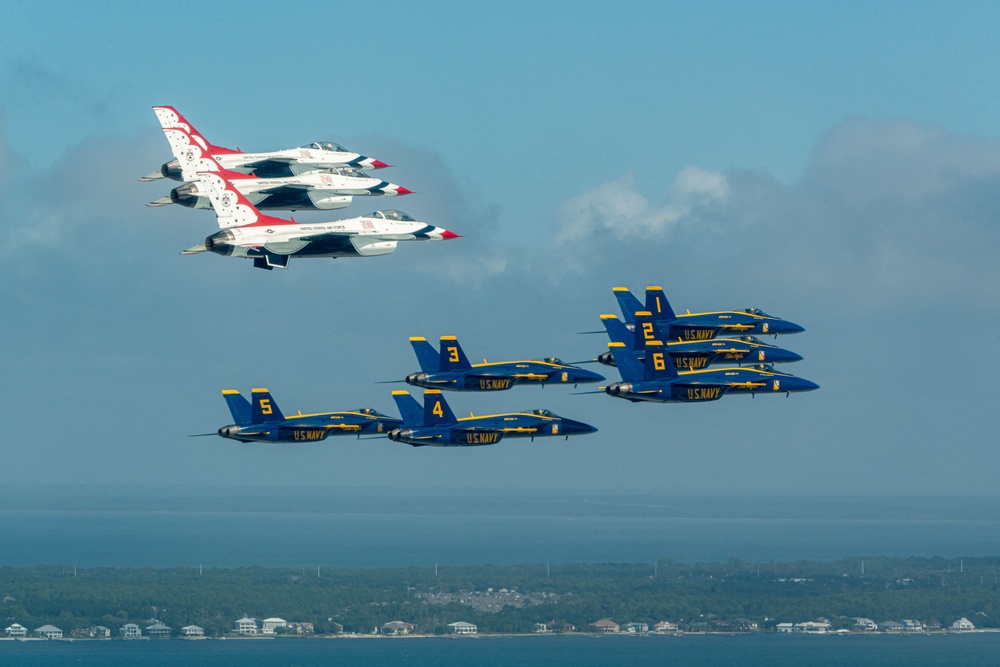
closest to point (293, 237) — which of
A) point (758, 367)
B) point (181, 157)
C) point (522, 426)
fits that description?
point (181, 157)

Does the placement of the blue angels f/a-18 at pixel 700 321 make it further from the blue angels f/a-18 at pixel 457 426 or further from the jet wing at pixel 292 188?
the jet wing at pixel 292 188

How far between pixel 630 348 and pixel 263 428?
28997 mm

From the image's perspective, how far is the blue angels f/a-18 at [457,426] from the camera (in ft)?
371

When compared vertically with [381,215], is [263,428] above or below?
below

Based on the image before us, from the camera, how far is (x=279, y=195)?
109562 mm

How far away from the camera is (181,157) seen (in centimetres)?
11012

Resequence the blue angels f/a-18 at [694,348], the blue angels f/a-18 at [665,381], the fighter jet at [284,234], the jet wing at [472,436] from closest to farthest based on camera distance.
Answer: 1. the fighter jet at [284,234]
2. the blue angels f/a-18 at [665,381]
3. the blue angels f/a-18 at [694,348]
4. the jet wing at [472,436]

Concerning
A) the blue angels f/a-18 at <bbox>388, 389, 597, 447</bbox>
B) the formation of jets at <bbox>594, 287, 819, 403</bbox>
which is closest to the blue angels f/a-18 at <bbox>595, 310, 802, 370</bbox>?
the formation of jets at <bbox>594, 287, 819, 403</bbox>

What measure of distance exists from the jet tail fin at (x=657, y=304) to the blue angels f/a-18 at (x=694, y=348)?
2.11 ft

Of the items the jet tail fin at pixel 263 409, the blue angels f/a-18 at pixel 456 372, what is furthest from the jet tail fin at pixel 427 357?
the jet tail fin at pixel 263 409

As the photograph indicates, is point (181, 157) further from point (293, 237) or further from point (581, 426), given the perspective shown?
point (581, 426)

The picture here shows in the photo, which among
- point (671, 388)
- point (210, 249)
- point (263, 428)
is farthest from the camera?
point (263, 428)

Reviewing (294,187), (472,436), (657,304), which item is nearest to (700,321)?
(657,304)

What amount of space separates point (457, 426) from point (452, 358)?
18.7 feet
